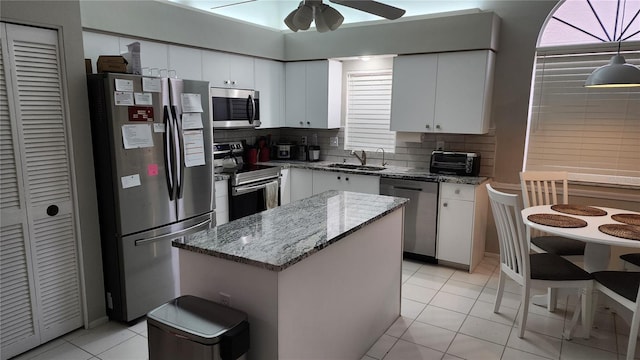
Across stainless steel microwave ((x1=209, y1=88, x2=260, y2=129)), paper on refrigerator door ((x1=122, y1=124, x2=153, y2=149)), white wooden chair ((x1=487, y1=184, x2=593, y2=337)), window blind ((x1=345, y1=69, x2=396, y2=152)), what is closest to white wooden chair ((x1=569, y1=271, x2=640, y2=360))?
white wooden chair ((x1=487, y1=184, x2=593, y2=337))

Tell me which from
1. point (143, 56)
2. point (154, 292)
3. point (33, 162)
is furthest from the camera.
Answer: point (143, 56)

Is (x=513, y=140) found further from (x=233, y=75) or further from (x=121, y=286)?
(x=121, y=286)

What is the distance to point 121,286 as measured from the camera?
118 inches

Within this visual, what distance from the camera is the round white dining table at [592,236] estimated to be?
257cm

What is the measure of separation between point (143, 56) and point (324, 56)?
6.57ft

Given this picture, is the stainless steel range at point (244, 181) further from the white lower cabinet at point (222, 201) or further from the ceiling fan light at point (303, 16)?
the ceiling fan light at point (303, 16)

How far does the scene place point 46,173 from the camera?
8.82 ft

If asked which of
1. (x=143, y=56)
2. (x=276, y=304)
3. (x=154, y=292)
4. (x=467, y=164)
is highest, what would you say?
(x=143, y=56)

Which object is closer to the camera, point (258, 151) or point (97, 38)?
point (97, 38)

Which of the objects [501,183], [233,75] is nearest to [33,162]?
[233,75]

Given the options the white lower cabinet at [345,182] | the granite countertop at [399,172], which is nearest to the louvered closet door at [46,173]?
the granite countertop at [399,172]

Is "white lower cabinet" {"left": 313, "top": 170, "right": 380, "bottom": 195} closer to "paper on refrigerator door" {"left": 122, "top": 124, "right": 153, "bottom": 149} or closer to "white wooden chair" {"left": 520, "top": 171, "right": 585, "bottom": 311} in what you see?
"white wooden chair" {"left": 520, "top": 171, "right": 585, "bottom": 311}

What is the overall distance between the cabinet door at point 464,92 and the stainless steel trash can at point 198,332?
3.06 metres

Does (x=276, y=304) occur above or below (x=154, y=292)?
above
